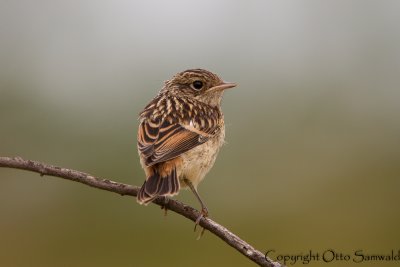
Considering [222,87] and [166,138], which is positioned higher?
[222,87]

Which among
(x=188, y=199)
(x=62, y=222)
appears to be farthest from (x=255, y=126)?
(x=62, y=222)

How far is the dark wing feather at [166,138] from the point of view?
767 cm

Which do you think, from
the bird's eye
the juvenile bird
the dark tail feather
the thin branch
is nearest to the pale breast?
the juvenile bird

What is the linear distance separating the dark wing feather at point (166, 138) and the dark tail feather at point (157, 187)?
144mm

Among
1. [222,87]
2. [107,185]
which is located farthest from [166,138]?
[222,87]

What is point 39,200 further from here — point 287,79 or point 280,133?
point 287,79

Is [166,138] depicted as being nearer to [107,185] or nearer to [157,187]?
[157,187]

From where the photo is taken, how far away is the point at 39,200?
1254 centimetres

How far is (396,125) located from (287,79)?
387 centimetres

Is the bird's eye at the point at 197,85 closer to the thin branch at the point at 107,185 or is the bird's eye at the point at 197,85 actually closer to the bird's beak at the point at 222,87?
the bird's beak at the point at 222,87

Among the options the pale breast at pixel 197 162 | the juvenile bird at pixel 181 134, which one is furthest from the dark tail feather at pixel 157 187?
the pale breast at pixel 197 162

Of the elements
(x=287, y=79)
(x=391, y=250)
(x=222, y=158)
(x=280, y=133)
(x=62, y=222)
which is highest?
(x=287, y=79)

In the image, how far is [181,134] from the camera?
323 inches

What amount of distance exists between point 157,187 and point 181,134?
1014mm
